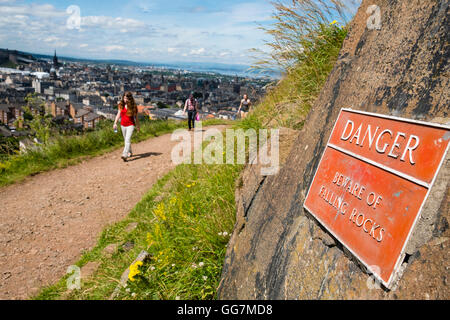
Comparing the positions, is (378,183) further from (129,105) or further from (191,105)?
(191,105)

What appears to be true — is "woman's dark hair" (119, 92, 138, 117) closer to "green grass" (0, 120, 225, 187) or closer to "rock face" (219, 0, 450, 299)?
"green grass" (0, 120, 225, 187)

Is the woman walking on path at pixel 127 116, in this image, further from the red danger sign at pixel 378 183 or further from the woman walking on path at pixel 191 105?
the red danger sign at pixel 378 183

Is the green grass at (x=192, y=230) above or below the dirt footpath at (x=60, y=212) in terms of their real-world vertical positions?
above

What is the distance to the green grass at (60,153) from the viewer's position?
7.40m

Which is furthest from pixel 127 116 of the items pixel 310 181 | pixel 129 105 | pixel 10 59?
pixel 10 59

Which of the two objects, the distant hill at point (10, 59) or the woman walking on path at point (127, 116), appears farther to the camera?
the distant hill at point (10, 59)

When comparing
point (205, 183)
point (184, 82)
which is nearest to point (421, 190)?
point (205, 183)

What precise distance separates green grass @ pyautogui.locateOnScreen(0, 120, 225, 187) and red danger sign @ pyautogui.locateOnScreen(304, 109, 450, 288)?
7438 millimetres

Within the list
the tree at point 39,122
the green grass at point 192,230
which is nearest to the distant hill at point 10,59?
the tree at point 39,122

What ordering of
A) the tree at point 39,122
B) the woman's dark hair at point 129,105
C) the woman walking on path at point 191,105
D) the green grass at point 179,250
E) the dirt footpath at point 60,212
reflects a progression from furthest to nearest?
the woman walking on path at point 191,105
the tree at point 39,122
the woman's dark hair at point 129,105
the dirt footpath at point 60,212
the green grass at point 179,250

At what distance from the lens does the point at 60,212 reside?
19.0ft

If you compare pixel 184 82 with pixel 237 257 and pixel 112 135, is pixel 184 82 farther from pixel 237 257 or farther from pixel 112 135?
pixel 237 257

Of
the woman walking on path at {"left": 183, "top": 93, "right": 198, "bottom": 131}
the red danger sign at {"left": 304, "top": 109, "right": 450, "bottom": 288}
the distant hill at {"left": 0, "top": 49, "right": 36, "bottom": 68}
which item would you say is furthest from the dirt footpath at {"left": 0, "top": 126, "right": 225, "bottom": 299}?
the distant hill at {"left": 0, "top": 49, "right": 36, "bottom": 68}

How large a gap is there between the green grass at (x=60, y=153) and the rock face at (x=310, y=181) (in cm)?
668
